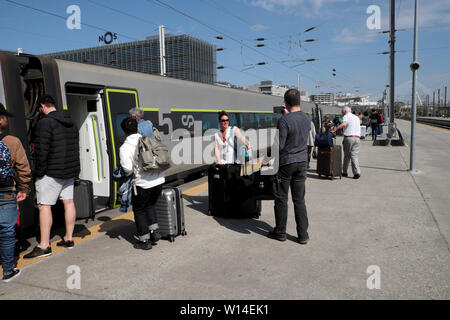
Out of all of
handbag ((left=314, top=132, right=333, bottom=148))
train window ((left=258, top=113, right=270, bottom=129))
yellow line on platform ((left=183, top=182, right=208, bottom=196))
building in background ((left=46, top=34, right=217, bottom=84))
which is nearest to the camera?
yellow line on platform ((left=183, top=182, right=208, bottom=196))

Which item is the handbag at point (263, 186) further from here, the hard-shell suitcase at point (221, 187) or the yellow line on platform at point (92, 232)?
the yellow line on platform at point (92, 232)

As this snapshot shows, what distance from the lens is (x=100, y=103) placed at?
6184mm

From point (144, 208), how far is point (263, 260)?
5.00 ft

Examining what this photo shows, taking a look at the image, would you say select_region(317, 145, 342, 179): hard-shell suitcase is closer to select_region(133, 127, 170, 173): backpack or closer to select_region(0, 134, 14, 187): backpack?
select_region(133, 127, 170, 173): backpack

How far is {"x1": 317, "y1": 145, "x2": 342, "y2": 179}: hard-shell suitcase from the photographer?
816cm

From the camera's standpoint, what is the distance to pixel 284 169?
4.27 metres

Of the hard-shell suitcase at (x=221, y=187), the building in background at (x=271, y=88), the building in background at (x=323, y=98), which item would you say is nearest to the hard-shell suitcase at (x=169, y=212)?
the hard-shell suitcase at (x=221, y=187)

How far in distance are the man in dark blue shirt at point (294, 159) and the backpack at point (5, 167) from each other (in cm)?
286

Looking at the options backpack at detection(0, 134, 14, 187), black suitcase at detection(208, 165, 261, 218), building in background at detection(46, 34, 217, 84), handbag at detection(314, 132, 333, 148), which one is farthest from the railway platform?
building in background at detection(46, 34, 217, 84)

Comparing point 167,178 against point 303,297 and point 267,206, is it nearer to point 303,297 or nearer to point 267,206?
point 267,206

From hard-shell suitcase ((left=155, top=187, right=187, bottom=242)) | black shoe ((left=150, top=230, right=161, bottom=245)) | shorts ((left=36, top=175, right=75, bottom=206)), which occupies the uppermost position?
shorts ((left=36, top=175, right=75, bottom=206))

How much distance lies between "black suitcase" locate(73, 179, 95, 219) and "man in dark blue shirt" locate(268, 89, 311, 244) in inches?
98.7

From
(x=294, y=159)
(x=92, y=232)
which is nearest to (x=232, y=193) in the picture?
(x=294, y=159)
